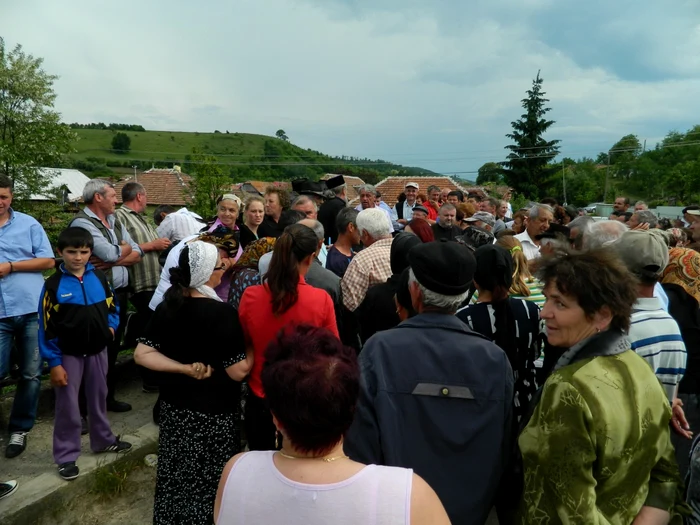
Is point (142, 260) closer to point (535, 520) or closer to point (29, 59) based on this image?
point (535, 520)

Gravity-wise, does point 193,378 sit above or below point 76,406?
above

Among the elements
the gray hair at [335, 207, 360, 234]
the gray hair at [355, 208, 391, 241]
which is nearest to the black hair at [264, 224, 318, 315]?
the gray hair at [355, 208, 391, 241]

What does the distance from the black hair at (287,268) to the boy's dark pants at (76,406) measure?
1677 mm

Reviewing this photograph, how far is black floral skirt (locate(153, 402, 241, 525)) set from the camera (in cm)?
248

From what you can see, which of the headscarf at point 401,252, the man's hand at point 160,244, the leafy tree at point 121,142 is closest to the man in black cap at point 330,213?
the man's hand at point 160,244

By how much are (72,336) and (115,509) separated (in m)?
1.26

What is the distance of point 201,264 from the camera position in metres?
2.38

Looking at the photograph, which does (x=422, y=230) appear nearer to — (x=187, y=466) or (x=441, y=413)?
(x=441, y=413)

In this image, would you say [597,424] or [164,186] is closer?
[597,424]

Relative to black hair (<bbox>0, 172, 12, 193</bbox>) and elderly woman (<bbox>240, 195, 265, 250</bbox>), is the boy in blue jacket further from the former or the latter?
elderly woman (<bbox>240, 195, 265, 250</bbox>)

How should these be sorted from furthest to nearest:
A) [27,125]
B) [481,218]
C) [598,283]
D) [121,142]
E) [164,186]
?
[121,142] < [164,186] < [27,125] < [481,218] < [598,283]

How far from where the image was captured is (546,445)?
1.47 metres

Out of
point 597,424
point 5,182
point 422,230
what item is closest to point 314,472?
point 597,424

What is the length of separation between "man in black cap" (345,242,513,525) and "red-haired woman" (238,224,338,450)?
85cm
